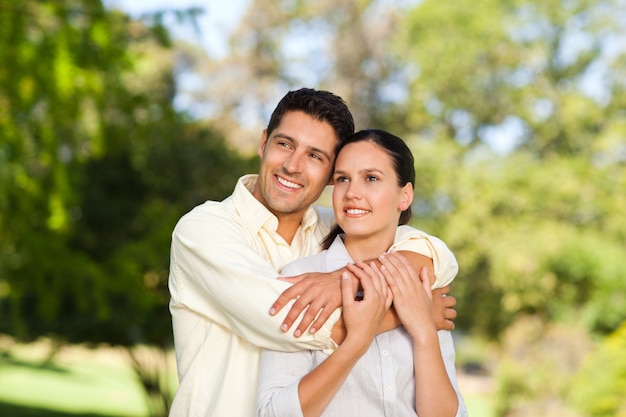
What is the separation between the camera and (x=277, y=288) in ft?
7.92

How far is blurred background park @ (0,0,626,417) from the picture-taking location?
21.8 feet

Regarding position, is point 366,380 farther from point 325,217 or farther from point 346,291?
point 325,217

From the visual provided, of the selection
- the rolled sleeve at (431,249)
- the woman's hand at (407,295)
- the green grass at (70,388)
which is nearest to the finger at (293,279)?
the woman's hand at (407,295)

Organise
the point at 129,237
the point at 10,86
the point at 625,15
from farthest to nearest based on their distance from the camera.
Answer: the point at 625,15, the point at 129,237, the point at 10,86

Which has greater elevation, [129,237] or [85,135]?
[129,237]

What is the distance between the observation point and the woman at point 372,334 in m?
2.33

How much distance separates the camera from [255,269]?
2473mm

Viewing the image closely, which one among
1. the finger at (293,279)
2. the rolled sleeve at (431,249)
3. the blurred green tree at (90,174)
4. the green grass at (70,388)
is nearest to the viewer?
the finger at (293,279)

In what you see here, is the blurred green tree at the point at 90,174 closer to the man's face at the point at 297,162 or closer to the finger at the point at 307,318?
the man's face at the point at 297,162

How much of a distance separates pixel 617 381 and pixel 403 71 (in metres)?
15.7

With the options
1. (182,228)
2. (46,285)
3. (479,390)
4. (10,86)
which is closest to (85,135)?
(46,285)

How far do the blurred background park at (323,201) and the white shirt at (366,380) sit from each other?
13.3 feet

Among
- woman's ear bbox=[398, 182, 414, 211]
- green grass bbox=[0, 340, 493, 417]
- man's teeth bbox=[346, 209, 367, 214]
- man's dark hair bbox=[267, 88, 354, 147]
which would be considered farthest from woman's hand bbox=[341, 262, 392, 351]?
green grass bbox=[0, 340, 493, 417]

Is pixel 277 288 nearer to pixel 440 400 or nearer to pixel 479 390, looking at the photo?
pixel 440 400
